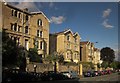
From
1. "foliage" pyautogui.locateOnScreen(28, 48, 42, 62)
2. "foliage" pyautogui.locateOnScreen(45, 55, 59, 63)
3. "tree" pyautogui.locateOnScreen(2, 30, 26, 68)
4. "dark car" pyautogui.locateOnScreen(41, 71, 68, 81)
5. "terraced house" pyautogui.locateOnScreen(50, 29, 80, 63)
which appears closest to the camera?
"tree" pyautogui.locateOnScreen(2, 30, 26, 68)

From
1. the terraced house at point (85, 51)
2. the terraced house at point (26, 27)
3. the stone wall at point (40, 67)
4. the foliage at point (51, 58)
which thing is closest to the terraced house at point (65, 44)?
the terraced house at point (26, 27)

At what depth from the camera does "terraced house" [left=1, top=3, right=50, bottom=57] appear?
5171cm

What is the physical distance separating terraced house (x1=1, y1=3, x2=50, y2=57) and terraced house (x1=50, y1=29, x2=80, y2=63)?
8.45m

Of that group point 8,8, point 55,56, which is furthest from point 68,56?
point 8,8

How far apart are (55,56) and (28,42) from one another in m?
6.31

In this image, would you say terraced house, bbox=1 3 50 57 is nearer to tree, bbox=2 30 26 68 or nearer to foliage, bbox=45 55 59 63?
foliage, bbox=45 55 59 63

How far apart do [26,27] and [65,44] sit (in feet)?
57.5

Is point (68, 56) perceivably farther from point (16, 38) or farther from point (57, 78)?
point (57, 78)

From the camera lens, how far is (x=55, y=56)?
Answer: 195 ft

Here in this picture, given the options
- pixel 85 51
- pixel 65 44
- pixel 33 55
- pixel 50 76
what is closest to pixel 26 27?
pixel 33 55

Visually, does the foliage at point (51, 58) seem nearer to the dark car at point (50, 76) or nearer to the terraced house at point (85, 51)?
the dark car at point (50, 76)

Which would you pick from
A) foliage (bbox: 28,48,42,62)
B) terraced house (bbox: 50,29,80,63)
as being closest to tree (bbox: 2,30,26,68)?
foliage (bbox: 28,48,42,62)

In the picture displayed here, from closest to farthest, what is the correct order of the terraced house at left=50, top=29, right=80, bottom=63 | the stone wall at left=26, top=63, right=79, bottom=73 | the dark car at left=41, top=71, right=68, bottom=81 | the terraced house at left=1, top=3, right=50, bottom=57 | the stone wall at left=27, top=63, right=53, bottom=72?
1. the dark car at left=41, top=71, right=68, bottom=81
2. the stone wall at left=27, top=63, right=53, bottom=72
3. the stone wall at left=26, top=63, right=79, bottom=73
4. the terraced house at left=1, top=3, right=50, bottom=57
5. the terraced house at left=50, top=29, right=80, bottom=63

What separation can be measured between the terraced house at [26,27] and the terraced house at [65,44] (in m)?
8.45
